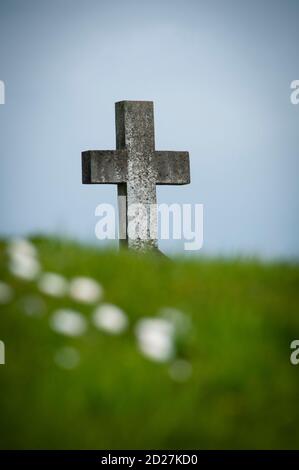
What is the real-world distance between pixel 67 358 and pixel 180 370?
0.56 meters

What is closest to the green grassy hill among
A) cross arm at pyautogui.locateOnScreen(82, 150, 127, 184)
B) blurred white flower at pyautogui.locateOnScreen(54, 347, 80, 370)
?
blurred white flower at pyautogui.locateOnScreen(54, 347, 80, 370)

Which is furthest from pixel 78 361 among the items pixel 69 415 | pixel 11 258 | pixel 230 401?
pixel 11 258

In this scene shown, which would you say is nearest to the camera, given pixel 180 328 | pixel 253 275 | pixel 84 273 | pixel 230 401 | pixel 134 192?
pixel 230 401

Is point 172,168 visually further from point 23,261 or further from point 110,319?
point 110,319

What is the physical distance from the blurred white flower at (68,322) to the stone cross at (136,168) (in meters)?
5.04

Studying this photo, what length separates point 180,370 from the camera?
175 inches

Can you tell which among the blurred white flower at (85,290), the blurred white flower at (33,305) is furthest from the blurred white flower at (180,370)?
the blurred white flower at (33,305)

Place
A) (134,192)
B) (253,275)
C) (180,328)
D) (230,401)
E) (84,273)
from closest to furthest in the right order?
(230,401)
(180,328)
(84,273)
(253,275)
(134,192)

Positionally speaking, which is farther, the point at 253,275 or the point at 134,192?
the point at 134,192

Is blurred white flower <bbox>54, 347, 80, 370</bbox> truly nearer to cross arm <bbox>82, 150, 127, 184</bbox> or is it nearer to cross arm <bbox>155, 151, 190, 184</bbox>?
cross arm <bbox>82, 150, 127, 184</bbox>

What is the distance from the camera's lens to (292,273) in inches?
234
